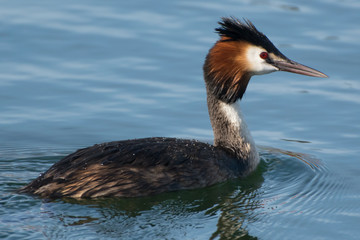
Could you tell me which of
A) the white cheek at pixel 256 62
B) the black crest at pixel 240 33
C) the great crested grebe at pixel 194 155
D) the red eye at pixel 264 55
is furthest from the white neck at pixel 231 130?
the black crest at pixel 240 33

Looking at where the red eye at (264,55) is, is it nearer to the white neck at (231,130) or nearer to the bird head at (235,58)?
the bird head at (235,58)

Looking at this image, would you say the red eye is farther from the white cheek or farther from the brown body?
the brown body

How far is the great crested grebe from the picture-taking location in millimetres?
9477

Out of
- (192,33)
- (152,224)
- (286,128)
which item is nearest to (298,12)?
(192,33)

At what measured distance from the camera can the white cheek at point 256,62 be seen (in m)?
10.7

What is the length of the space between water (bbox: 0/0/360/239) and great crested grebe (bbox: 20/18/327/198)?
0.18m

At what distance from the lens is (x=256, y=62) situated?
10.8 metres

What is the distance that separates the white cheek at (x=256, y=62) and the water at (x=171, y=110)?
1.33 m

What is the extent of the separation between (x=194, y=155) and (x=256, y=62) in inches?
63.8

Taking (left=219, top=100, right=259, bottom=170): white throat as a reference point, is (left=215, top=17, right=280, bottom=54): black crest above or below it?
above

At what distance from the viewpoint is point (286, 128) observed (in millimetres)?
12469

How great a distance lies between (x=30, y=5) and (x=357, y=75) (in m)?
6.70

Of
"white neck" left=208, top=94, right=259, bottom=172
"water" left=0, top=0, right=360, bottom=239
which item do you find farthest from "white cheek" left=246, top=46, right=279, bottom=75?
"water" left=0, top=0, right=360, bottom=239

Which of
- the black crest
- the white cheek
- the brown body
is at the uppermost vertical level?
the black crest
